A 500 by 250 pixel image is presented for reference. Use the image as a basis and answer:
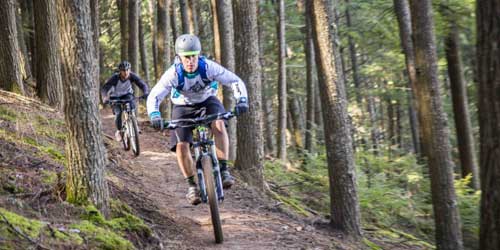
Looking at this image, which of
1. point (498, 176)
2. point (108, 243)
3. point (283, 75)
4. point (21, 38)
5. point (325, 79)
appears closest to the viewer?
point (498, 176)

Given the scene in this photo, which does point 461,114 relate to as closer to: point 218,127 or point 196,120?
point 218,127

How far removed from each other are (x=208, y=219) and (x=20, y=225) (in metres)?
3.97

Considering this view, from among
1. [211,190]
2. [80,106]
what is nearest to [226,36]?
[211,190]

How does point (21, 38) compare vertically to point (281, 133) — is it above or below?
above

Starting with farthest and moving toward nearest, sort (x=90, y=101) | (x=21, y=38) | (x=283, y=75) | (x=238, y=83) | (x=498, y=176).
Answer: (x=283, y=75)
(x=21, y=38)
(x=238, y=83)
(x=90, y=101)
(x=498, y=176)

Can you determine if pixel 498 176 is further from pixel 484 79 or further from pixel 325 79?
pixel 325 79

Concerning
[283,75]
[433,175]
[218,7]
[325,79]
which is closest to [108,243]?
[325,79]

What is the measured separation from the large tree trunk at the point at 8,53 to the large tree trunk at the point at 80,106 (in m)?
7.21

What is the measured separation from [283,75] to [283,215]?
33.4ft

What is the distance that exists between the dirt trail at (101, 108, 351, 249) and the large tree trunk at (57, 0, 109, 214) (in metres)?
1.30

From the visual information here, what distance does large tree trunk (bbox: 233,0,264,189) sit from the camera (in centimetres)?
1035

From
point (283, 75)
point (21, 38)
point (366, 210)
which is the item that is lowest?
point (366, 210)

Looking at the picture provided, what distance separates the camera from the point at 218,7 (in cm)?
1233

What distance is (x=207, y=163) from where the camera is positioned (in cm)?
660
